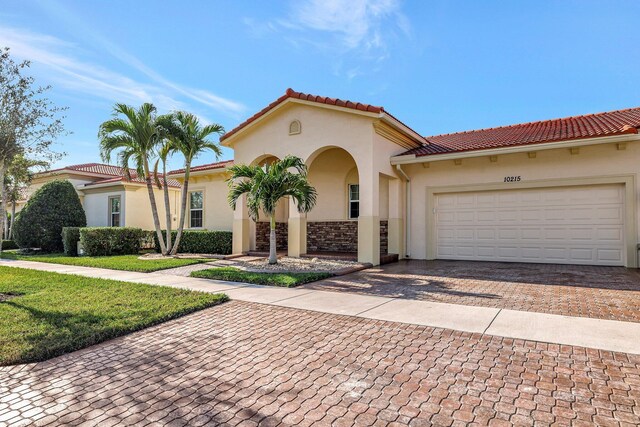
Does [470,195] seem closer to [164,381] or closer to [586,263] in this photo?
[586,263]

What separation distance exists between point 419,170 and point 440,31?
15.1 ft

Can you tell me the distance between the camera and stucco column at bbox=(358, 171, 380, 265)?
11.8 m

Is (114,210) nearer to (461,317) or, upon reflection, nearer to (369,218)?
(369,218)

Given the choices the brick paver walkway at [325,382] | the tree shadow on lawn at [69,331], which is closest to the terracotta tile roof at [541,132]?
the brick paver walkway at [325,382]

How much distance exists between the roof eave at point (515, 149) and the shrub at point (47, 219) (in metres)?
16.1

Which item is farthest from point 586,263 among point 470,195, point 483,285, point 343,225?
point 343,225

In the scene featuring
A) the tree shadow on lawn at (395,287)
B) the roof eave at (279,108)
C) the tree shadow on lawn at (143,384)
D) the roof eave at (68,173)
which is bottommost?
the tree shadow on lawn at (143,384)

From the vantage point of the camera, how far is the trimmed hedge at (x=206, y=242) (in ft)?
52.8

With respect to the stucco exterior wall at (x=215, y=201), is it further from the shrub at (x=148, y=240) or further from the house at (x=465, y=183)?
the house at (x=465, y=183)

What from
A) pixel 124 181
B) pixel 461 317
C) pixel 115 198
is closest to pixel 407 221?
pixel 461 317

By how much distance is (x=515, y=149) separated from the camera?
37.2ft

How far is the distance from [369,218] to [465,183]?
3.89 m

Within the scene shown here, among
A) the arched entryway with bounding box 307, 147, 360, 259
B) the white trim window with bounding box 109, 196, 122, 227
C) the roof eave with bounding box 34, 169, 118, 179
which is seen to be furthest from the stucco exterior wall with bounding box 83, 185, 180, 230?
the arched entryway with bounding box 307, 147, 360, 259

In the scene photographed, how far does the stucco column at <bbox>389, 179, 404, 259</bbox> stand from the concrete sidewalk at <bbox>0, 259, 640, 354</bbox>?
6459 mm
